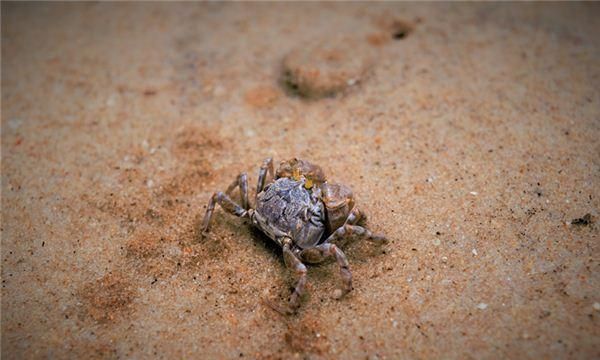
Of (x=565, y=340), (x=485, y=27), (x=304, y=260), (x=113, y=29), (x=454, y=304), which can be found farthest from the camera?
(x=113, y=29)

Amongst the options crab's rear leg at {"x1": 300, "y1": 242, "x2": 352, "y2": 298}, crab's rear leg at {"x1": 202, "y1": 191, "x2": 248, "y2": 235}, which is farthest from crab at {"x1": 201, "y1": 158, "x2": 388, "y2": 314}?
crab's rear leg at {"x1": 202, "y1": 191, "x2": 248, "y2": 235}

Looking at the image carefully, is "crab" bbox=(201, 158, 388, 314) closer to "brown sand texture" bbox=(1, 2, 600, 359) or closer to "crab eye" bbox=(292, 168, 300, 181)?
"crab eye" bbox=(292, 168, 300, 181)

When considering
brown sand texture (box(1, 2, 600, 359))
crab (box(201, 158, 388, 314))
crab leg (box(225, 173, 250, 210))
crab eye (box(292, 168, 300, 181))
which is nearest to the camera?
brown sand texture (box(1, 2, 600, 359))

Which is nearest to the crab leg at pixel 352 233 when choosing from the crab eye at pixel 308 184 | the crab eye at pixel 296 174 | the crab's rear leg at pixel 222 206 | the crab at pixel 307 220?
the crab at pixel 307 220

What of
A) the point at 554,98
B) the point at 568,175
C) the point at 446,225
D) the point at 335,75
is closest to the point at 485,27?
the point at 554,98

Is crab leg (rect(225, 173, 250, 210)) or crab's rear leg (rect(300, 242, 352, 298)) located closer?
crab's rear leg (rect(300, 242, 352, 298))

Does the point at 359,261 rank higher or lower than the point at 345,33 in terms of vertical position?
lower

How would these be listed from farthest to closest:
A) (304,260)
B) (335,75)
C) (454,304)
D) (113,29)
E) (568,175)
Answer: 1. (113,29)
2. (335,75)
3. (568,175)
4. (304,260)
5. (454,304)

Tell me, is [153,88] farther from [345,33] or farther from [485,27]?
[485,27]
